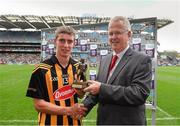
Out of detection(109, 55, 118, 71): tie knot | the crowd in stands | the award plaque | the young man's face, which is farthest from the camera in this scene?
the crowd in stands

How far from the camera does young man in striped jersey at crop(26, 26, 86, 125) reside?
326 cm

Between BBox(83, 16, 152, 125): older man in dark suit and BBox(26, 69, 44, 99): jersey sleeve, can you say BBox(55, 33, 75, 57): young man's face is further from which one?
BBox(83, 16, 152, 125): older man in dark suit

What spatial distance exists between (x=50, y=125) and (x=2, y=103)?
9950 mm

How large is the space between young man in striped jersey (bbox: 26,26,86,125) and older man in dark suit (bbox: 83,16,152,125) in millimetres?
288

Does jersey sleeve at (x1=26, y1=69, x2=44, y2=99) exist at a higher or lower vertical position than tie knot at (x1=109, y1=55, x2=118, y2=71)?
lower

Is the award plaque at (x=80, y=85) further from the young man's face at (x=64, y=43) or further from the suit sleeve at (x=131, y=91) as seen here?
the young man's face at (x=64, y=43)

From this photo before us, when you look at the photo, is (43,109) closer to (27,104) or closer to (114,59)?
(114,59)

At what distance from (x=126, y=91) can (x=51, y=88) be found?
75 centimetres

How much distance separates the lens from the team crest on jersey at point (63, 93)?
3303 mm

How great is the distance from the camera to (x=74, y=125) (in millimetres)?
3404

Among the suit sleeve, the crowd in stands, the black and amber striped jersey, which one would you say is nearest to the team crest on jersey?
the black and amber striped jersey

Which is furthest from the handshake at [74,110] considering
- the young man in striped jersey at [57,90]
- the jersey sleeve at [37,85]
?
the jersey sleeve at [37,85]

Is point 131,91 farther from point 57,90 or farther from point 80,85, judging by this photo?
point 57,90

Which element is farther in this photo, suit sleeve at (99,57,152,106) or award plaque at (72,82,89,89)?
award plaque at (72,82,89,89)
